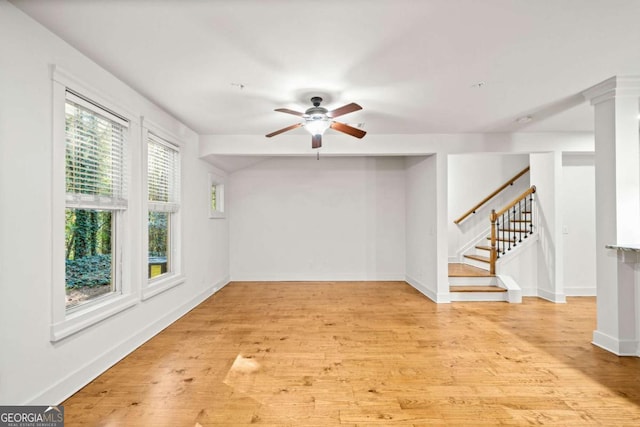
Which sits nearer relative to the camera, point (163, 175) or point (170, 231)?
point (163, 175)

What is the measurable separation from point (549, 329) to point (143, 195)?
476cm

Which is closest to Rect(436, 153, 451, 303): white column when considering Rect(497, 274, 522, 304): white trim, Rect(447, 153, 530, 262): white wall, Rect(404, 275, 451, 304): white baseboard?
Rect(404, 275, 451, 304): white baseboard

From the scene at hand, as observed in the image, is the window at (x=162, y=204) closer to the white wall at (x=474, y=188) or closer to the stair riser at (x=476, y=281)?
the stair riser at (x=476, y=281)

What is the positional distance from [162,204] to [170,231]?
0.56 m

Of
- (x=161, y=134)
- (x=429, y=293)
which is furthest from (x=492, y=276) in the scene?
(x=161, y=134)

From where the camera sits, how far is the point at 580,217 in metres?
5.08

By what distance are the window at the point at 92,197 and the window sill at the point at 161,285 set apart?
0.39m

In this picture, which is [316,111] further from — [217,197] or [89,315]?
[217,197]

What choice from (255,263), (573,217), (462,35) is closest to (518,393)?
(462,35)

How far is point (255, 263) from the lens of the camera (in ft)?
21.5

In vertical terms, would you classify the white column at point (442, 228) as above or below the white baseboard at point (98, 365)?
above

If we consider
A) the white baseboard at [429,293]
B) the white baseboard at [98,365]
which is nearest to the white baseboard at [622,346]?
the white baseboard at [429,293]

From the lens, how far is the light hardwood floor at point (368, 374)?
2.08 meters

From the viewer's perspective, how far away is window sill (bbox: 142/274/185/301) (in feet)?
10.9
